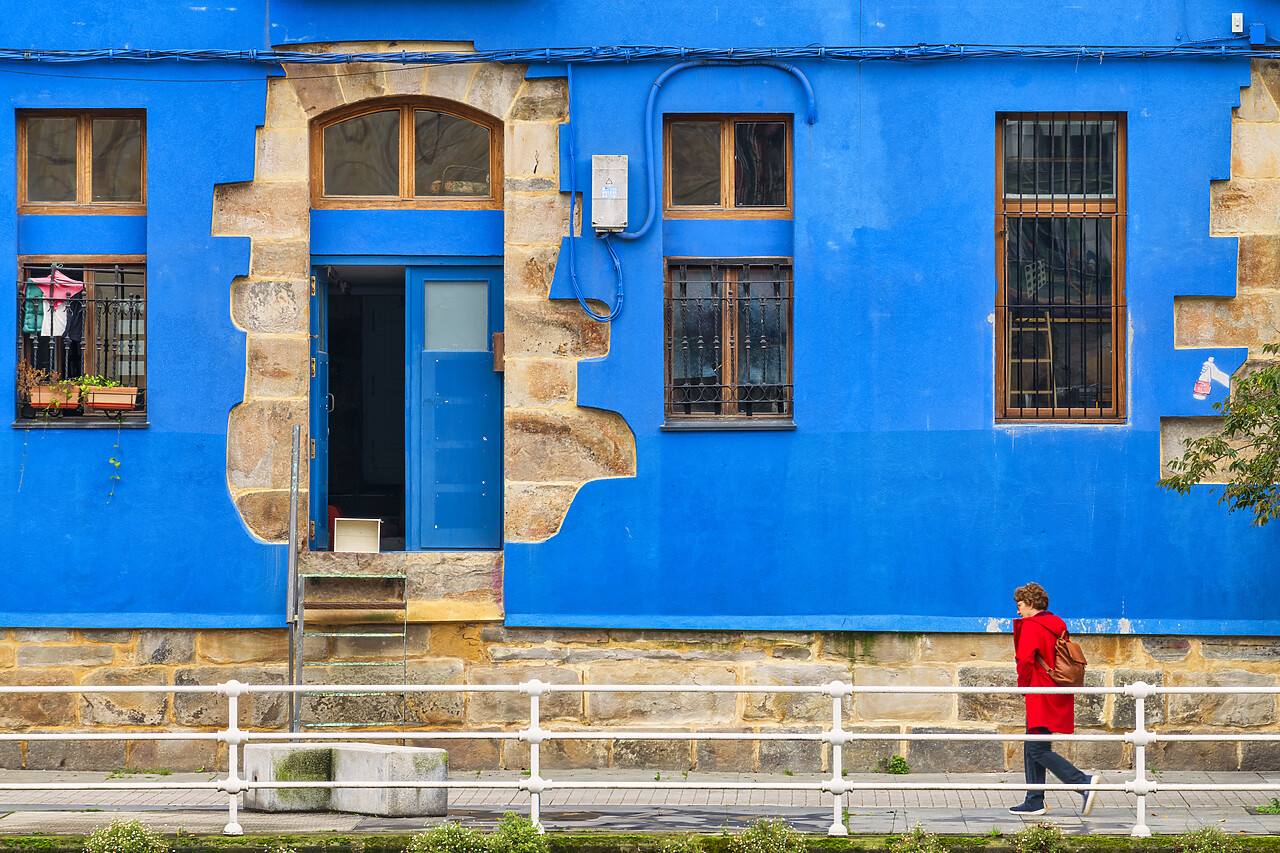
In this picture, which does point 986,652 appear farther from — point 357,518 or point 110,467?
point 110,467

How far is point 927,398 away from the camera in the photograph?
9.75 meters

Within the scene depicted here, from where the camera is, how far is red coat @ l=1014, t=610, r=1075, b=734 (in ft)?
26.2

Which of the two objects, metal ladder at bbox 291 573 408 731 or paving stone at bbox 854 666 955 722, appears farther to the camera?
metal ladder at bbox 291 573 408 731

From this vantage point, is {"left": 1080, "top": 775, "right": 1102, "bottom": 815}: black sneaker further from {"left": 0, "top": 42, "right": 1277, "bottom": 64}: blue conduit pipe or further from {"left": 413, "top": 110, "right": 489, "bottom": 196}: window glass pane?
{"left": 413, "top": 110, "right": 489, "bottom": 196}: window glass pane

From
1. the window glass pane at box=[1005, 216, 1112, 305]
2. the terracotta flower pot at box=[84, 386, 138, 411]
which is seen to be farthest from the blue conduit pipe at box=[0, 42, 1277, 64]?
the terracotta flower pot at box=[84, 386, 138, 411]

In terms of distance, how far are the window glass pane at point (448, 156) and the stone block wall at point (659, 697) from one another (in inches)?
143

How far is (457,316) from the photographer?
10289mm

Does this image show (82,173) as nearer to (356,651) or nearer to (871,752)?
(356,651)

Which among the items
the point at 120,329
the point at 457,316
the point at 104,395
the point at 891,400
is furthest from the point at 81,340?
the point at 891,400

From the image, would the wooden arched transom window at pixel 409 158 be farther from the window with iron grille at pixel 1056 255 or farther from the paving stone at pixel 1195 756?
the paving stone at pixel 1195 756

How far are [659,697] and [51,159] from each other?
21.7 ft

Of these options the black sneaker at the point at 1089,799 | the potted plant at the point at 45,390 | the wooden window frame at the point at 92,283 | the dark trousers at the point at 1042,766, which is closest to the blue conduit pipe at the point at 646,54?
the wooden window frame at the point at 92,283

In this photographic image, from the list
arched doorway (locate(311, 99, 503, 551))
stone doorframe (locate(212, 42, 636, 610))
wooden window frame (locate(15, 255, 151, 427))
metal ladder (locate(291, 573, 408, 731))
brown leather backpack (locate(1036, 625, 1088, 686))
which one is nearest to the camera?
brown leather backpack (locate(1036, 625, 1088, 686))

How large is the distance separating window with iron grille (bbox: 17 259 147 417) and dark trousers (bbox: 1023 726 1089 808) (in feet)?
23.7
